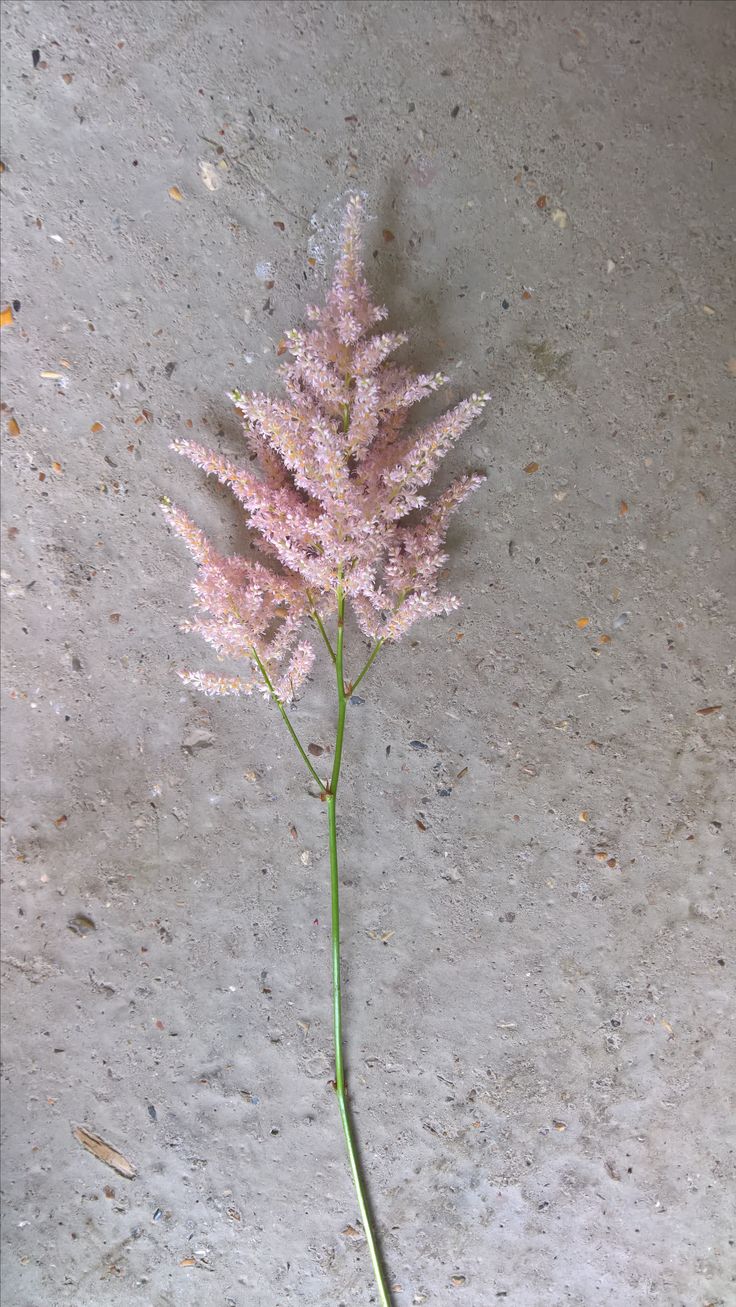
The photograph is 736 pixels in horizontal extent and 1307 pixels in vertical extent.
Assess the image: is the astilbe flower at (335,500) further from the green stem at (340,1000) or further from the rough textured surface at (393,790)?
the rough textured surface at (393,790)

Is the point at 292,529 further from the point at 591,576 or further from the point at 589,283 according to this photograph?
the point at 589,283

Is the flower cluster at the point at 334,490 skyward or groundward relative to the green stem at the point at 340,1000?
skyward

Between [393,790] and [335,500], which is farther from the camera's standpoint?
[393,790]

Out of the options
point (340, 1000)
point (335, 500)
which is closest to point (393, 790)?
point (340, 1000)

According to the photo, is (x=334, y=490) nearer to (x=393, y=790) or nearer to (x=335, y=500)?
(x=335, y=500)

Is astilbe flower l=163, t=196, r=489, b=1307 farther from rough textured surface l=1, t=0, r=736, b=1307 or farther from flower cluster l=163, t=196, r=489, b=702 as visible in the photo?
rough textured surface l=1, t=0, r=736, b=1307

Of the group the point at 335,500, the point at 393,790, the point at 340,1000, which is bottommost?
the point at 340,1000

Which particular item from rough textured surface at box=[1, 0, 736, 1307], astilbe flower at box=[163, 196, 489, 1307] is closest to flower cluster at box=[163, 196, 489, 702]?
astilbe flower at box=[163, 196, 489, 1307]

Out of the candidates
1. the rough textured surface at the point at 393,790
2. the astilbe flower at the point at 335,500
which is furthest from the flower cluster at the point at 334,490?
the rough textured surface at the point at 393,790
